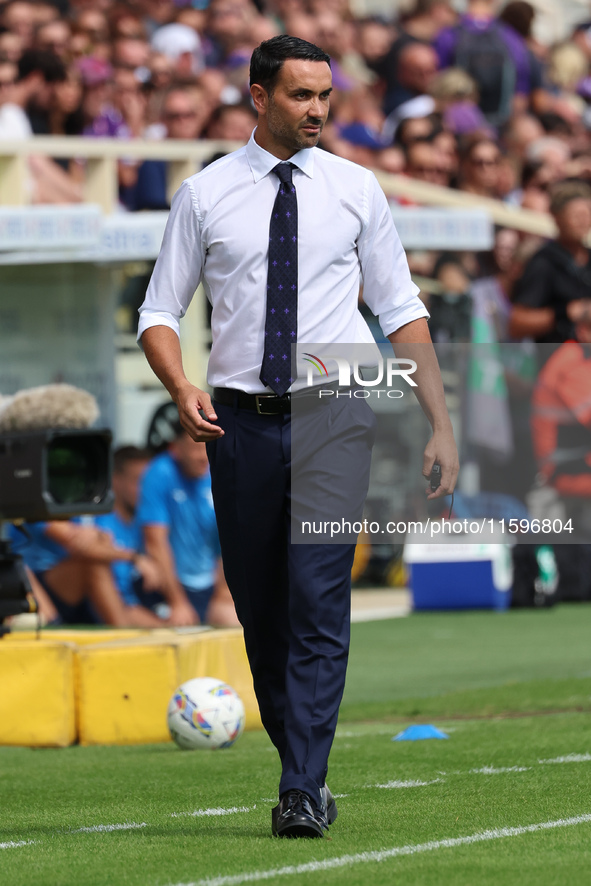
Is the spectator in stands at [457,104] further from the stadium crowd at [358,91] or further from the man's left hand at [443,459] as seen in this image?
the man's left hand at [443,459]

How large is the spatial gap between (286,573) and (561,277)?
8563 mm

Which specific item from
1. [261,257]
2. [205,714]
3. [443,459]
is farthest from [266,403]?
[205,714]

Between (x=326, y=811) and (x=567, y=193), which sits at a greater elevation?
(x=567, y=193)

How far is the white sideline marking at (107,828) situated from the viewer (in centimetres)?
487

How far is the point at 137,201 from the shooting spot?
13.9 meters

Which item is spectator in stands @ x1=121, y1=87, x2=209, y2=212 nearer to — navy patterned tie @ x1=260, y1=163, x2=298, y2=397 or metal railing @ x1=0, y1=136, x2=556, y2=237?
metal railing @ x1=0, y1=136, x2=556, y2=237

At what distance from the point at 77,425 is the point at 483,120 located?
1164 cm

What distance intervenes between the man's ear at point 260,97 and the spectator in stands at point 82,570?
24.2 ft

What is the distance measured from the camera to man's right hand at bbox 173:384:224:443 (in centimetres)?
455

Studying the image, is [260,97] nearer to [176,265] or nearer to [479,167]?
[176,265]

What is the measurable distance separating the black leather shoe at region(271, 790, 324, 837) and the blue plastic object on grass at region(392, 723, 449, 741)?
256 centimetres

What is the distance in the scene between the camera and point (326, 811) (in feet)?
15.3

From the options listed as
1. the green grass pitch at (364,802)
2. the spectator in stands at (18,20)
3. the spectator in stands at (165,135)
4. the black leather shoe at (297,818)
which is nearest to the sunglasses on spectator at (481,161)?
the spectator in stands at (165,135)

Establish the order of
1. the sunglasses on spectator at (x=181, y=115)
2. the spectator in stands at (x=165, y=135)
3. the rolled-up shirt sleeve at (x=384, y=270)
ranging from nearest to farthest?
the rolled-up shirt sleeve at (x=384, y=270), the spectator in stands at (x=165, y=135), the sunglasses on spectator at (x=181, y=115)
